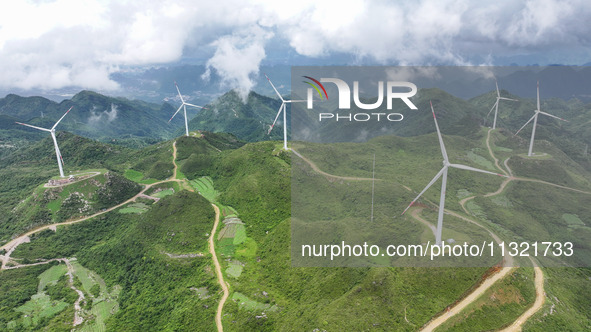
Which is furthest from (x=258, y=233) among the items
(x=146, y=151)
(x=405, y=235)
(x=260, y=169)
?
(x=146, y=151)

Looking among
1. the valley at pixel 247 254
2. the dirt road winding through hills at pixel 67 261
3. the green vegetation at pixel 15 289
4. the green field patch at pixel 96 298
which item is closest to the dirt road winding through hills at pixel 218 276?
the dirt road winding through hills at pixel 67 261

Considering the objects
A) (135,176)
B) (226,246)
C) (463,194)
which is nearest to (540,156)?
(463,194)

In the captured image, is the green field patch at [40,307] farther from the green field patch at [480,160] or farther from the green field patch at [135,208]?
the green field patch at [480,160]

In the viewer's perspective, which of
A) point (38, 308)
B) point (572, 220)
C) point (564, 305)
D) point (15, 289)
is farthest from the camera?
point (572, 220)

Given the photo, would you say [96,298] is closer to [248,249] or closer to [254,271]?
[248,249]

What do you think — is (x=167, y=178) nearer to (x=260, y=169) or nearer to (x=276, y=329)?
(x=260, y=169)

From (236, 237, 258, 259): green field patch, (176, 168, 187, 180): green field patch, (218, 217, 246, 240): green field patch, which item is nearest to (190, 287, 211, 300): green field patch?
(236, 237, 258, 259): green field patch

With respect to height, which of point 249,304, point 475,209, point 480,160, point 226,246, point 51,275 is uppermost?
point 249,304

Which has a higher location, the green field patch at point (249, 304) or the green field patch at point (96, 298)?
the green field patch at point (249, 304)
